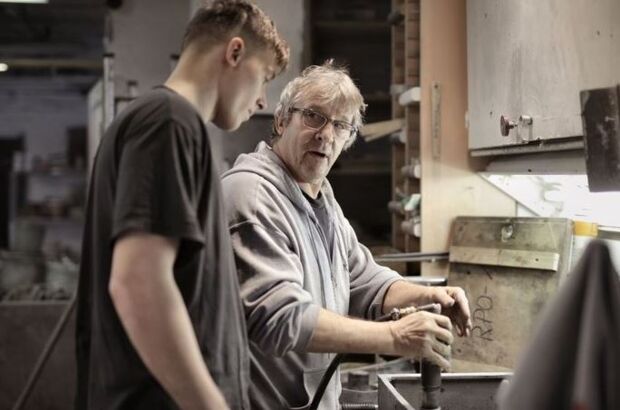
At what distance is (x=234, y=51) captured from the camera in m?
1.15

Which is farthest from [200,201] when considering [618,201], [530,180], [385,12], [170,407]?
[385,12]

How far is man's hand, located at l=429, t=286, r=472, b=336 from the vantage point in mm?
1567

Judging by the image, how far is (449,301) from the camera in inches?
61.6

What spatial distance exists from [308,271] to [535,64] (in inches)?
29.7

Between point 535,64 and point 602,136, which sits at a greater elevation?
point 535,64

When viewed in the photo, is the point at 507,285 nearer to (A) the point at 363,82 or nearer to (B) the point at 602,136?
(B) the point at 602,136

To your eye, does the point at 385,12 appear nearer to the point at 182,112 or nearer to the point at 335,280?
the point at 335,280

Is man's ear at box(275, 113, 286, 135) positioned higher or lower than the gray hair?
lower

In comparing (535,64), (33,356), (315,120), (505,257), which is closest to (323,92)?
(315,120)

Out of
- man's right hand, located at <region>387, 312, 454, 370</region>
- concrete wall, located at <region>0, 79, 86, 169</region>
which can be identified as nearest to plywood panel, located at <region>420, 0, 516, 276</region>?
man's right hand, located at <region>387, 312, 454, 370</region>

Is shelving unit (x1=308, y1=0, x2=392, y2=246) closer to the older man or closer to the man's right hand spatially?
the older man

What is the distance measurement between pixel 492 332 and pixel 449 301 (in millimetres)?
676

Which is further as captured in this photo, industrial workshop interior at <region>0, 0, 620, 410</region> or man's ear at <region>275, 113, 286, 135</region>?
man's ear at <region>275, 113, 286, 135</region>

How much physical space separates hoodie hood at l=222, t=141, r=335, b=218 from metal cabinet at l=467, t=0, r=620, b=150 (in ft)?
1.94
